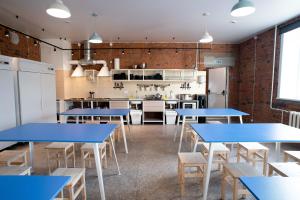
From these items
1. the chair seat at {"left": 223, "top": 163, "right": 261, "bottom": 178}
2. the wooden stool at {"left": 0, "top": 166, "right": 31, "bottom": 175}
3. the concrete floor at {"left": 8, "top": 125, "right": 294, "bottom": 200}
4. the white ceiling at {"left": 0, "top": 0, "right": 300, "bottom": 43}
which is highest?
the white ceiling at {"left": 0, "top": 0, "right": 300, "bottom": 43}

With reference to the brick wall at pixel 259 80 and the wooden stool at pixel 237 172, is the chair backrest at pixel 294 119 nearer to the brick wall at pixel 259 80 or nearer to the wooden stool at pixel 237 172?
the brick wall at pixel 259 80

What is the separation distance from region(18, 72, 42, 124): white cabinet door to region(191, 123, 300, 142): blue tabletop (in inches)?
155

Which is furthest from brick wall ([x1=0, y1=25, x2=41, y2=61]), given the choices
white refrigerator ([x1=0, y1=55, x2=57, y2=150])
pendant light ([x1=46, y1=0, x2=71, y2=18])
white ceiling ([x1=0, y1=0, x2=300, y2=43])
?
pendant light ([x1=46, y1=0, x2=71, y2=18])

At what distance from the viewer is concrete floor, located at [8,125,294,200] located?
2365 mm

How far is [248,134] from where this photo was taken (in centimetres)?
228

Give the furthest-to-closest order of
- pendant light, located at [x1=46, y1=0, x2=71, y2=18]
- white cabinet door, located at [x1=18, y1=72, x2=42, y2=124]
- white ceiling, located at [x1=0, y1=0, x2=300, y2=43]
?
white cabinet door, located at [x1=18, y1=72, x2=42, y2=124] < white ceiling, located at [x1=0, y1=0, x2=300, y2=43] < pendant light, located at [x1=46, y1=0, x2=71, y2=18]

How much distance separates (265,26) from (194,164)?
15.1ft

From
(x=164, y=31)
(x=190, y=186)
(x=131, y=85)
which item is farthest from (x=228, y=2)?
(x=131, y=85)

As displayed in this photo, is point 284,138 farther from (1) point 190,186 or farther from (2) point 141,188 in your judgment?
(2) point 141,188

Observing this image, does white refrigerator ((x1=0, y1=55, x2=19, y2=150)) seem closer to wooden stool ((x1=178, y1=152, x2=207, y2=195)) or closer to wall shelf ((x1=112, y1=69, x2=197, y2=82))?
wall shelf ((x1=112, y1=69, x2=197, y2=82))

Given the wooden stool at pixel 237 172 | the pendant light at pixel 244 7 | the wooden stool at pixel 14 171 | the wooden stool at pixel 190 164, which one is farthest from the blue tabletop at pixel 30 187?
the pendant light at pixel 244 7

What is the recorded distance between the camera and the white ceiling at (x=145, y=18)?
139 inches

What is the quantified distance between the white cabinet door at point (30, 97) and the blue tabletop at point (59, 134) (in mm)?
2095

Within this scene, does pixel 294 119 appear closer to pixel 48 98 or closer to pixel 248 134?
pixel 248 134
